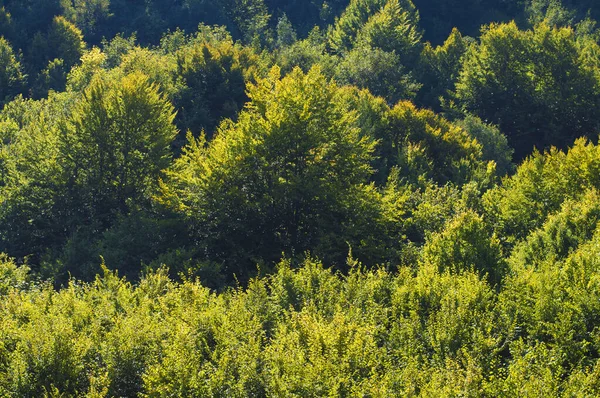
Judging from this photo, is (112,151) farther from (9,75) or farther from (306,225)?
(9,75)

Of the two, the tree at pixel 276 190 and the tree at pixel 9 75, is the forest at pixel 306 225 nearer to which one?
the tree at pixel 276 190

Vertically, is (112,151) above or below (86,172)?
above

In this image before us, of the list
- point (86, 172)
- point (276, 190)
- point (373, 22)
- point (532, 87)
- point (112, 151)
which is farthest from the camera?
point (373, 22)

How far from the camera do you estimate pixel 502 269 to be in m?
29.3

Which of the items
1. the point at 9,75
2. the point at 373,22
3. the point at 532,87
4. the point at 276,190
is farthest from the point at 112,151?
the point at 373,22

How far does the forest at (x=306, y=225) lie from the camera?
2034 cm

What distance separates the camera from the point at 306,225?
38.1 m

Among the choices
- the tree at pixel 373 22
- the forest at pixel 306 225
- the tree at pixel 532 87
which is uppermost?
the tree at pixel 373 22

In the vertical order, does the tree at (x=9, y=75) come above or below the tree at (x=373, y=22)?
below

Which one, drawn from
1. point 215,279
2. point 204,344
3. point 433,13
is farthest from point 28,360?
point 433,13

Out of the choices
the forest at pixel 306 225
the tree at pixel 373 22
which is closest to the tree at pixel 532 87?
the forest at pixel 306 225

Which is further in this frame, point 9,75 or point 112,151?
point 9,75

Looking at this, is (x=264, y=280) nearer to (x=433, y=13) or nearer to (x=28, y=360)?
(x=28, y=360)

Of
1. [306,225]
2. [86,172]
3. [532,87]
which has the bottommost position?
[306,225]
